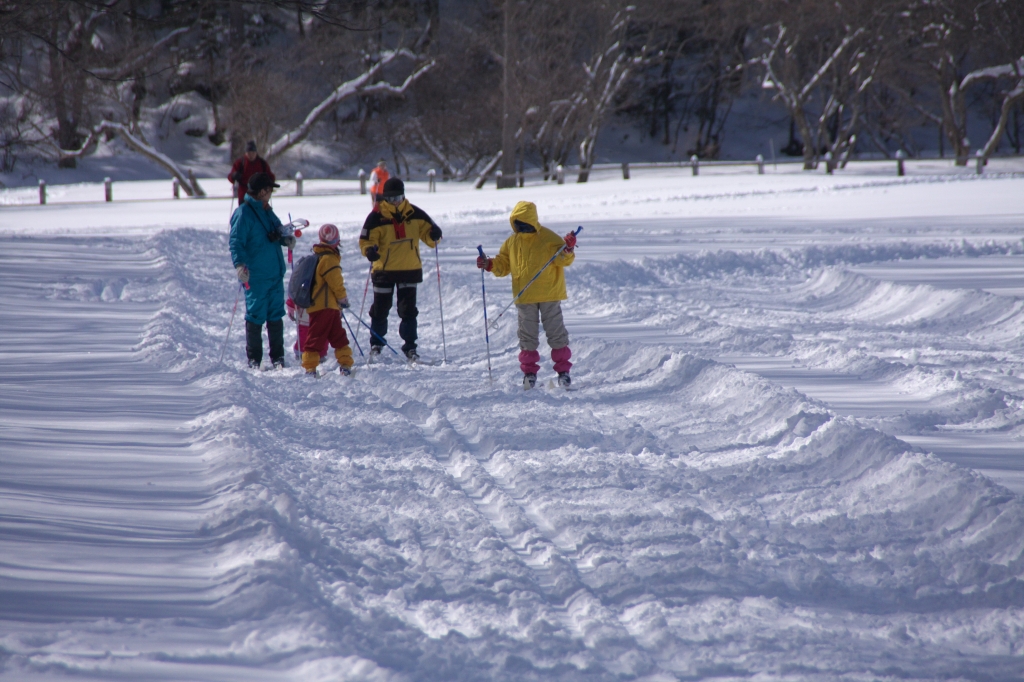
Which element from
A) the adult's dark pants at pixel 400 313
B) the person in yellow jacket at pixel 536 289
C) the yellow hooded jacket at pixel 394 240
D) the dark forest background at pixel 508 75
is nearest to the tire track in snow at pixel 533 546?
the person in yellow jacket at pixel 536 289

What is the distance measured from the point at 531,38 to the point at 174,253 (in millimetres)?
25538

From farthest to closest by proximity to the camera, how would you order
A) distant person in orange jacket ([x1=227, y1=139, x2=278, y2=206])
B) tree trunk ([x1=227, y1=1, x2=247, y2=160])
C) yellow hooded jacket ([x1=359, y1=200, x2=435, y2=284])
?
tree trunk ([x1=227, y1=1, x2=247, y2=160]), distant person in orange jacket ([x1=227, y1=139, x2=278, y2=206]), yellow hooded jacket ([x1=359, y1=200, x2=435, y2=284])

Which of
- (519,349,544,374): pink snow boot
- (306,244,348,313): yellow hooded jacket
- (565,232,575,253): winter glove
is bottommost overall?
(519,349,544,374): pink snow boot

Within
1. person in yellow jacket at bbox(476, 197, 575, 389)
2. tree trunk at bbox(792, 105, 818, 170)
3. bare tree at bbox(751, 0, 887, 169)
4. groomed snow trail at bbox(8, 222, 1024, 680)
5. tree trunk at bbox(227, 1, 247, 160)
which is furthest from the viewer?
tree trunk at bbox(227, 1, 247, 160)

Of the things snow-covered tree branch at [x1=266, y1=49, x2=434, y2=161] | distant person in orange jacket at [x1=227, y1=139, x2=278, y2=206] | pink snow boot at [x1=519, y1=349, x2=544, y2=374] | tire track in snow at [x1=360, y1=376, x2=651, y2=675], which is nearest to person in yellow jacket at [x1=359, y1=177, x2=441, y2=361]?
pink snow boot at [x1=519, y1=349, x2=544, y2=374]

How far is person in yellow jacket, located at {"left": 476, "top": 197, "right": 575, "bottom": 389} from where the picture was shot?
6.42 m

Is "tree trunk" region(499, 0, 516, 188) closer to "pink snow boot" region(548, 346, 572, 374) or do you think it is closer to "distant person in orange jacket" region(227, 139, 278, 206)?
"distant person in orange jacket" region(227, 139, 278, 206)

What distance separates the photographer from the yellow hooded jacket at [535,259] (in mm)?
6434

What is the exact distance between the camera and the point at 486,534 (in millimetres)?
3744

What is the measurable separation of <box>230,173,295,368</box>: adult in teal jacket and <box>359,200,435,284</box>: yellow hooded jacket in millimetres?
831

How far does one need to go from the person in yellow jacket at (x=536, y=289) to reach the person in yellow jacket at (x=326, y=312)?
1320 millimetres

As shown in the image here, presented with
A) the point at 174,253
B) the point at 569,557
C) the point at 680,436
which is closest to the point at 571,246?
the point at 680,436

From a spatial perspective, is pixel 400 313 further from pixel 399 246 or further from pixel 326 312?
pixel 326 312

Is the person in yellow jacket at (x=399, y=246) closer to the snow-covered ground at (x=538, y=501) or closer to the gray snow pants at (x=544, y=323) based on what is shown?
the snow-covered ground at (x=538, y=501)
